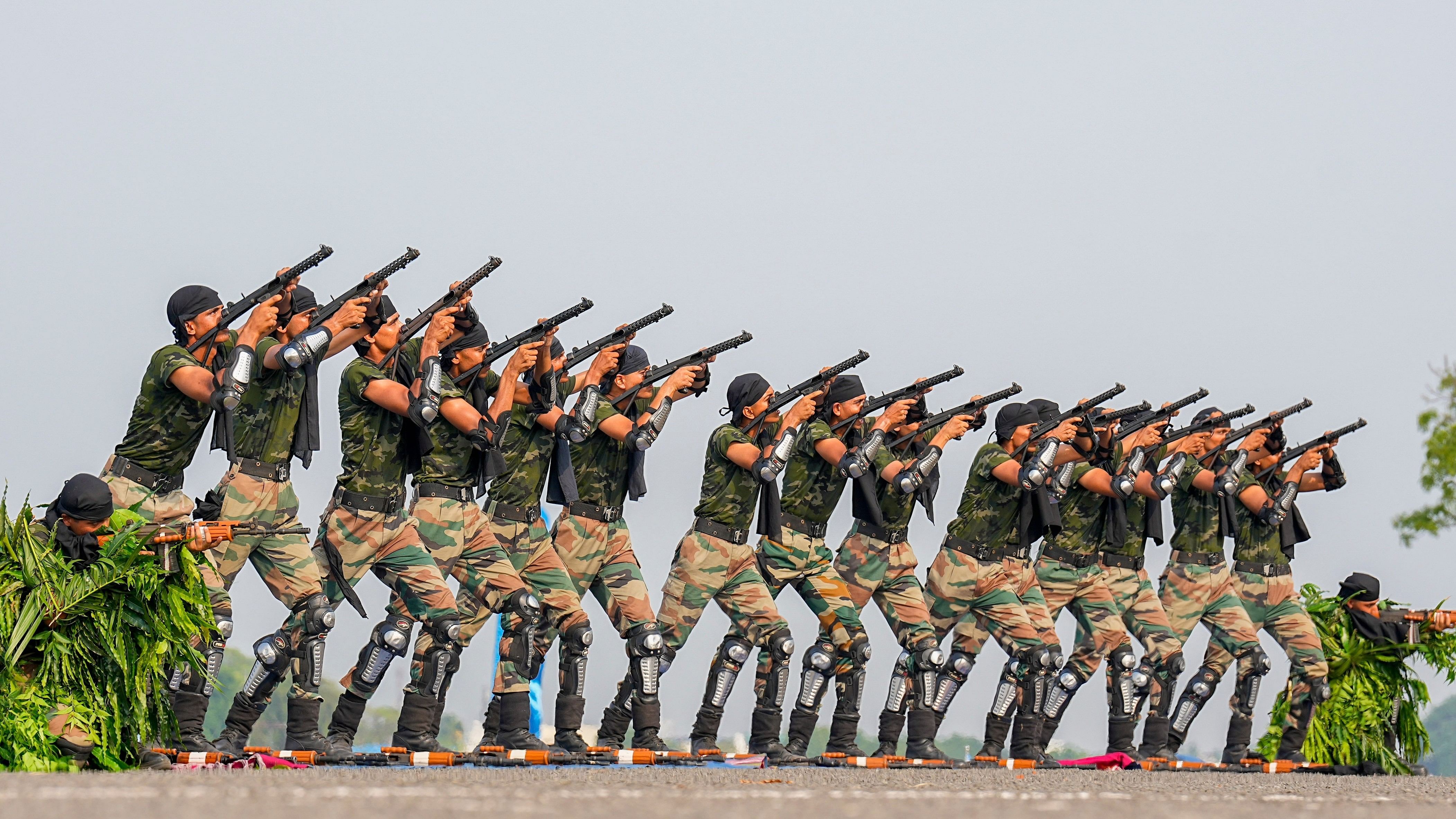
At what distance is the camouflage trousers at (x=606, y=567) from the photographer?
1192cm

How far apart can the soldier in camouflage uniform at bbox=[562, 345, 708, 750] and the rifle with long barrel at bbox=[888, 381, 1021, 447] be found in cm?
212

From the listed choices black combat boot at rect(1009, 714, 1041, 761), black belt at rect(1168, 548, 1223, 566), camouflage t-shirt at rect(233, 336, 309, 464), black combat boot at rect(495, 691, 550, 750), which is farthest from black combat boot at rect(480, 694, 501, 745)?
black belt at rect(1168, 548, 1223, 566)

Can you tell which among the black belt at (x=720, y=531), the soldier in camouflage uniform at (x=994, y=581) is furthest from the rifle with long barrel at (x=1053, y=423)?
the black belt at (x=720, y=531)

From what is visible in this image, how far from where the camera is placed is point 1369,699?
1451 cm

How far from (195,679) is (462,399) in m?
2.44

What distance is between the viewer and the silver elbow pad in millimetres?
9969

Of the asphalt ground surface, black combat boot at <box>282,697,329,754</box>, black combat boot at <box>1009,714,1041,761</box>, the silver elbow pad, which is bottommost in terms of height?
the asphalt ground surface

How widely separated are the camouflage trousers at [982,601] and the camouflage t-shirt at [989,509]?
0.20 m

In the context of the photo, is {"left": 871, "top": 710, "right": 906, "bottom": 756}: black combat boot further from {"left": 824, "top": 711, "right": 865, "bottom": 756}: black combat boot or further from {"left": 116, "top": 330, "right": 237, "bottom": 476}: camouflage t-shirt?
{"left": 116, "top": 330, "right": 237, "bottom": 476}: camouflage t-shirt

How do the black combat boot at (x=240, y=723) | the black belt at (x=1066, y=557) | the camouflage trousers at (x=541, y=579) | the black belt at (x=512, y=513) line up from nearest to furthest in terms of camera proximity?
the black combat boot at (x=240, y=723), the camouflage trousers at (x=541, y=579), the black belt at (x=512, y=513), the black belt at (x=1066, y=557)

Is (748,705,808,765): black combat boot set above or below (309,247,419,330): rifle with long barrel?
below

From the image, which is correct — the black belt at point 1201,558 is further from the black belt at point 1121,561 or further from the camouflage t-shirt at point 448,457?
the camouflage t-shirt at point 448,457

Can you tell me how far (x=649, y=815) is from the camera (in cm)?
598

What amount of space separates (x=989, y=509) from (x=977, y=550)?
0.37 meters
